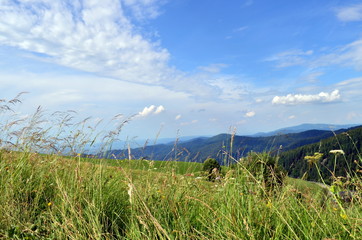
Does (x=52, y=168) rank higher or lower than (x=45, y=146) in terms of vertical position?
lower

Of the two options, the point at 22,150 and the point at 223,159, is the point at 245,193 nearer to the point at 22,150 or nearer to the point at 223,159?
the point at 223,159

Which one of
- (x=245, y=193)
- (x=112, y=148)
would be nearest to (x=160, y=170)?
(x=112, y=148)

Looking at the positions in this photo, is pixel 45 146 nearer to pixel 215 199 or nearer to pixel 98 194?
pixel 98 194

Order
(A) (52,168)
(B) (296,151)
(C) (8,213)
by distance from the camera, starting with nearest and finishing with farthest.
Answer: (C) (8,213), (A) (52,168), (B) (296,151)

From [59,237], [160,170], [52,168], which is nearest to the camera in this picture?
[59,237]

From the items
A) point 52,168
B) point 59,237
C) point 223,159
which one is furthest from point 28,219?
point 223,159

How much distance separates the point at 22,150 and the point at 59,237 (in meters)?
3.49

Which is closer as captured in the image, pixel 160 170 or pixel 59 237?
pixel 59 237

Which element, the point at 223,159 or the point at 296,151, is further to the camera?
the point at 296,151

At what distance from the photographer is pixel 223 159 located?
15.8 ft

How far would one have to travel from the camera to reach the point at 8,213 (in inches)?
129

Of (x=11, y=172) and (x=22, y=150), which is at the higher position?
(x=22, y=150)

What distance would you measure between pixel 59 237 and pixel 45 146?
3363 millimetres

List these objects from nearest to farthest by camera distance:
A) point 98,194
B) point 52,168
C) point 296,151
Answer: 1. point 98,194
2. point 52,168
3. point 296,151
